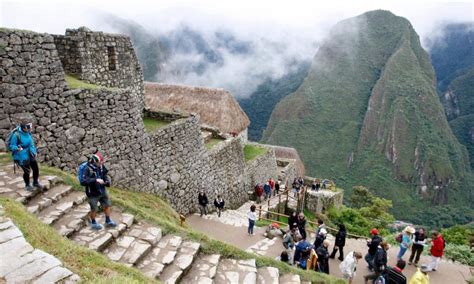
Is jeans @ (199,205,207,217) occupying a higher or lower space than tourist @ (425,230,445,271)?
lower

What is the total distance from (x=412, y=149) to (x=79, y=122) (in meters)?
104

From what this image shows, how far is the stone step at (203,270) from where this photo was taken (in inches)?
227

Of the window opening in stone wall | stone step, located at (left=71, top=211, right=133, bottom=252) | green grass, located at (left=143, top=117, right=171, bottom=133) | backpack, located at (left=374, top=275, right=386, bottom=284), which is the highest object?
the window opening in stone wall

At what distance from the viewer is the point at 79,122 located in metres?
8.38

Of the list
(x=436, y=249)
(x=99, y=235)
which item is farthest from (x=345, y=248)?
(x=99, y=235)

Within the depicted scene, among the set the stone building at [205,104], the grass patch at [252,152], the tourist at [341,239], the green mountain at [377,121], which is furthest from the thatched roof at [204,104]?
the green mountain at [377,121]

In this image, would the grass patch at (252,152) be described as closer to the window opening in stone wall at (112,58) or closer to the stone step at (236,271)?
the window opening in stone wall at (112,58)

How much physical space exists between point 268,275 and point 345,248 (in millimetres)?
5471

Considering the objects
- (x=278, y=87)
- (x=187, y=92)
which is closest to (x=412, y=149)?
(x=278, y=87)

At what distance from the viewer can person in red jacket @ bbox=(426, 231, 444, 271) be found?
9.16 metres

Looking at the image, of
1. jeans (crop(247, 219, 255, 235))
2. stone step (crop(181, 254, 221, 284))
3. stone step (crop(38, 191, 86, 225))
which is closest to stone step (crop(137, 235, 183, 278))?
stone step (crop(181, 254, 221, 284))

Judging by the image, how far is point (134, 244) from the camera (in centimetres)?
604

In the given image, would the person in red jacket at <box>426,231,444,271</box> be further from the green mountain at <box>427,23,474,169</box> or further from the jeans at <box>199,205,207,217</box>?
the green mountain at <box>427,23,474,169</box>

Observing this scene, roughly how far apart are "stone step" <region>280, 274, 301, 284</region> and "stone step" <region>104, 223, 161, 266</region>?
2.21 m
